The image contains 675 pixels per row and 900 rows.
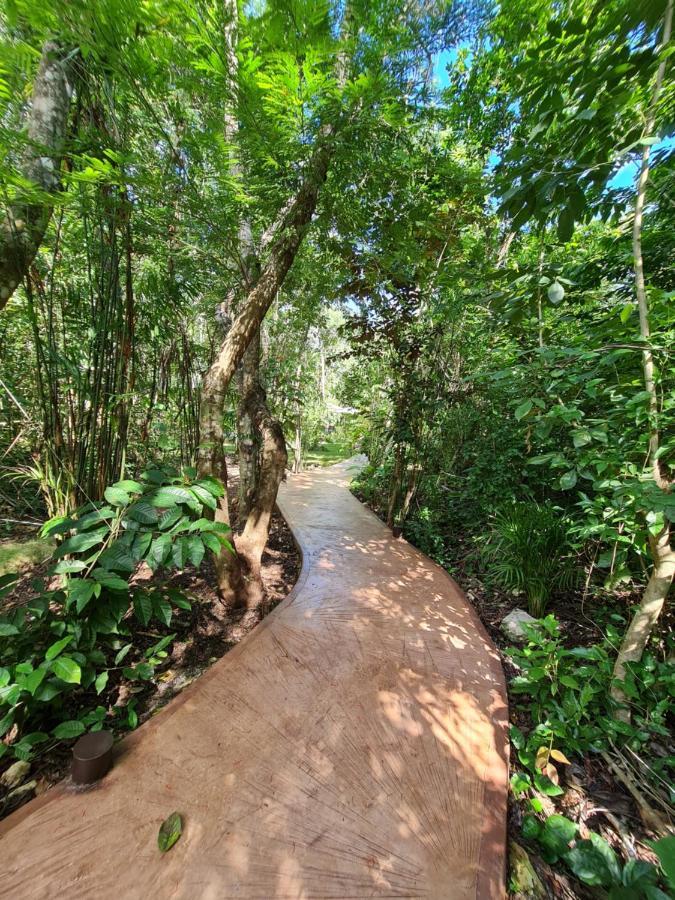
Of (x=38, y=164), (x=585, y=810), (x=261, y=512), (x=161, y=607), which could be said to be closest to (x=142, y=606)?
(x=161, y=607)

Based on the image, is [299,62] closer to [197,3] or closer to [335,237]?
[197,3]

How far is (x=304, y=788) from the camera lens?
1.18 meters

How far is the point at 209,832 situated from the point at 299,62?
10.4 feet

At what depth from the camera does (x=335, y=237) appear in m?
2.63

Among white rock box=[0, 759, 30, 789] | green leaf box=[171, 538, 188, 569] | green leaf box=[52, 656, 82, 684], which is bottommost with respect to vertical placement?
white rock box=[0, 759, 30, 789]

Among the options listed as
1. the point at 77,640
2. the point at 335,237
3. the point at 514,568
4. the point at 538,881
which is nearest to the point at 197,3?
the point at 335,237

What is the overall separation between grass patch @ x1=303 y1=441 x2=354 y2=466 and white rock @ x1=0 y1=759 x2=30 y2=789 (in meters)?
8.82

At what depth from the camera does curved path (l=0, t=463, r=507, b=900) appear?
0.94 m

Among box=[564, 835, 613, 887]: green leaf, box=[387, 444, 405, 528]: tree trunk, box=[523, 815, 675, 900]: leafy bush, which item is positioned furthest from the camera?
box=[387, 444, 405, 528]: tree trunk

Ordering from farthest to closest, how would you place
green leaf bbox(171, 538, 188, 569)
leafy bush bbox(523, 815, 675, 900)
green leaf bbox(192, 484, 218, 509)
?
green leaf bbox(192, 484, 218, 509), green leaf bbox(171, 538, 188, 569), leafy bush bbox(523, 815, 675, 900)

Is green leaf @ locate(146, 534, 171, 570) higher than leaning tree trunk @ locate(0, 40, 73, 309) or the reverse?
the reverse

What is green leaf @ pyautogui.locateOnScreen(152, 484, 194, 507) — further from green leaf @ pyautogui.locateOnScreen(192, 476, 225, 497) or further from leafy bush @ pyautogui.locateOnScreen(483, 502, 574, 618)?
leafy bush @ pyautogui.locateOnScreen(483, 502, 574, 618)

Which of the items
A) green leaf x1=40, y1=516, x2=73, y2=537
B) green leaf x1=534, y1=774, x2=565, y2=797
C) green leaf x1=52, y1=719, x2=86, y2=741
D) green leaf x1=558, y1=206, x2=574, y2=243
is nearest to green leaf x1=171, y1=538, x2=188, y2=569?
green leaf x1=40, y1=516, x2=73, y2=537

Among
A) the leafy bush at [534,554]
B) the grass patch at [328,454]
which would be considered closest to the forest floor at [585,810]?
the leafy bush at [534,554]
